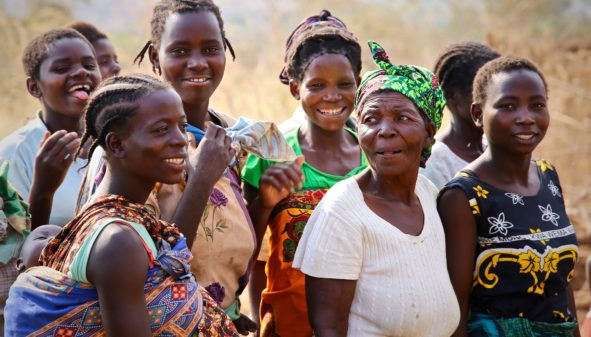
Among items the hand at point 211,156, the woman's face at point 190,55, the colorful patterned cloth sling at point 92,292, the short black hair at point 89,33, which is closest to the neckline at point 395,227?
the hand at point 211,156

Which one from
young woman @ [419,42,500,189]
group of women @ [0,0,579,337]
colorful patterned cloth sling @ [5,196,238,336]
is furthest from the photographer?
→ young woman @ [419,42,500,189]

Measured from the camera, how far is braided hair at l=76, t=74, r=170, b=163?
3.09 meters

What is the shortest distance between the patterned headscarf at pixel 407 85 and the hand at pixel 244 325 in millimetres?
1091

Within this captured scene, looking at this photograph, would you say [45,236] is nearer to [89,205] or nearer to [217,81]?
[89,205]

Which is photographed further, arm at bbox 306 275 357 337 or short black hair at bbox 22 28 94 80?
short black hair at bbox 22 28 94 80

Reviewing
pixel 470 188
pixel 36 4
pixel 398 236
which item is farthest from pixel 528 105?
pixel 36 4

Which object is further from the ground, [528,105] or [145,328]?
[528,105]

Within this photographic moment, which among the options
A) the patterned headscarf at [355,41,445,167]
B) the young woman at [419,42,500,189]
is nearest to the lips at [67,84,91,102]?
the patterned headscarf at [355,41,445,167]

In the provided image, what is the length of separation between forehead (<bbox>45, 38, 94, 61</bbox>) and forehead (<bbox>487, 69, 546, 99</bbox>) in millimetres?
2123

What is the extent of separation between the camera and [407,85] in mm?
3559

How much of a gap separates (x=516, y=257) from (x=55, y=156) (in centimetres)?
205

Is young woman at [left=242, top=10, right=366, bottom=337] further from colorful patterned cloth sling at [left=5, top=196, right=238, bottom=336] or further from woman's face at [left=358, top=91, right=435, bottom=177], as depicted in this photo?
colorful patterned cloth sling at [left=5, top=196, right=238, bottom=336]

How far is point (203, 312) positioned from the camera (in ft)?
10.1

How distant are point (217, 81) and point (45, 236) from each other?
1205 millimetres
